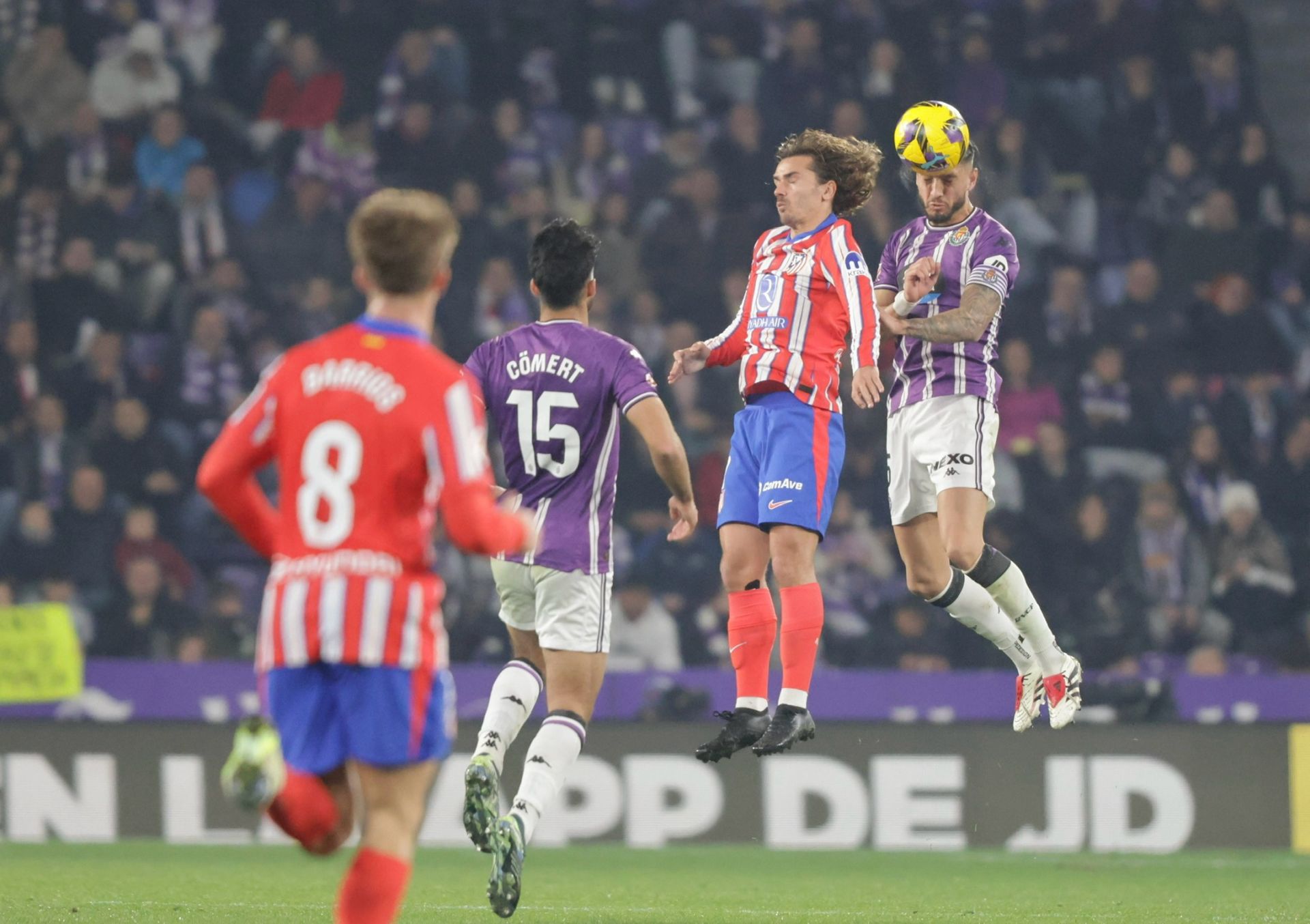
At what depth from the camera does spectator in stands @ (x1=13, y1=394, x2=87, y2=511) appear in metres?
12.8

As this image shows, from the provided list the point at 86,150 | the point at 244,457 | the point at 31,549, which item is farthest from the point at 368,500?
the point at 86,150

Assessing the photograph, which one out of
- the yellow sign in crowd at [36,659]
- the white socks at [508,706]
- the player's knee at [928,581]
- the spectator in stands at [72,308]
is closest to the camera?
the white socks at [508,706]

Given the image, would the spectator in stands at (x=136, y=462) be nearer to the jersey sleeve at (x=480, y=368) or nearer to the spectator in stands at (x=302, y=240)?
the spectator in stands at (x=302, y=240)

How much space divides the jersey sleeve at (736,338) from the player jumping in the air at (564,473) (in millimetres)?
954

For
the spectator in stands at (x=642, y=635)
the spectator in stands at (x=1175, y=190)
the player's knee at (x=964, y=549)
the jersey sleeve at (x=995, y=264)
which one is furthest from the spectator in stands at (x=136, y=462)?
the spectator in stands at (x=1175, y=190)

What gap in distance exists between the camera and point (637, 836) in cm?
1077

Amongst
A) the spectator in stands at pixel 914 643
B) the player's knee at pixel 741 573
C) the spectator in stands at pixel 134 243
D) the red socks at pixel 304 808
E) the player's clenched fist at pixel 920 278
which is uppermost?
the spectator in stands at pixel 134 243

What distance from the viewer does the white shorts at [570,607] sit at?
6371mm

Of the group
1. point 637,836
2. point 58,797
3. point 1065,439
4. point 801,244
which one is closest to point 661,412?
point 801,244

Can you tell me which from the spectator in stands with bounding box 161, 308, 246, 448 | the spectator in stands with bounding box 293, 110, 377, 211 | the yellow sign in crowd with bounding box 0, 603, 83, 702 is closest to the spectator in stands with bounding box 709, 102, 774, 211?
the spectator in stands with bounding box 293, 110, 377, 211

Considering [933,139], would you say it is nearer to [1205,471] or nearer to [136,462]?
[1205,471]

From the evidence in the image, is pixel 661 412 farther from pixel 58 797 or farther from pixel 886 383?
pixel 886 383

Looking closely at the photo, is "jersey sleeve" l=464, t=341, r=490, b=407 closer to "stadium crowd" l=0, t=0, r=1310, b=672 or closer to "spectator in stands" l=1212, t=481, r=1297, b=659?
"stadium crowd" l=0, t=0, r=1310, b=672

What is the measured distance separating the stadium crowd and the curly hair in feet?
16.7
